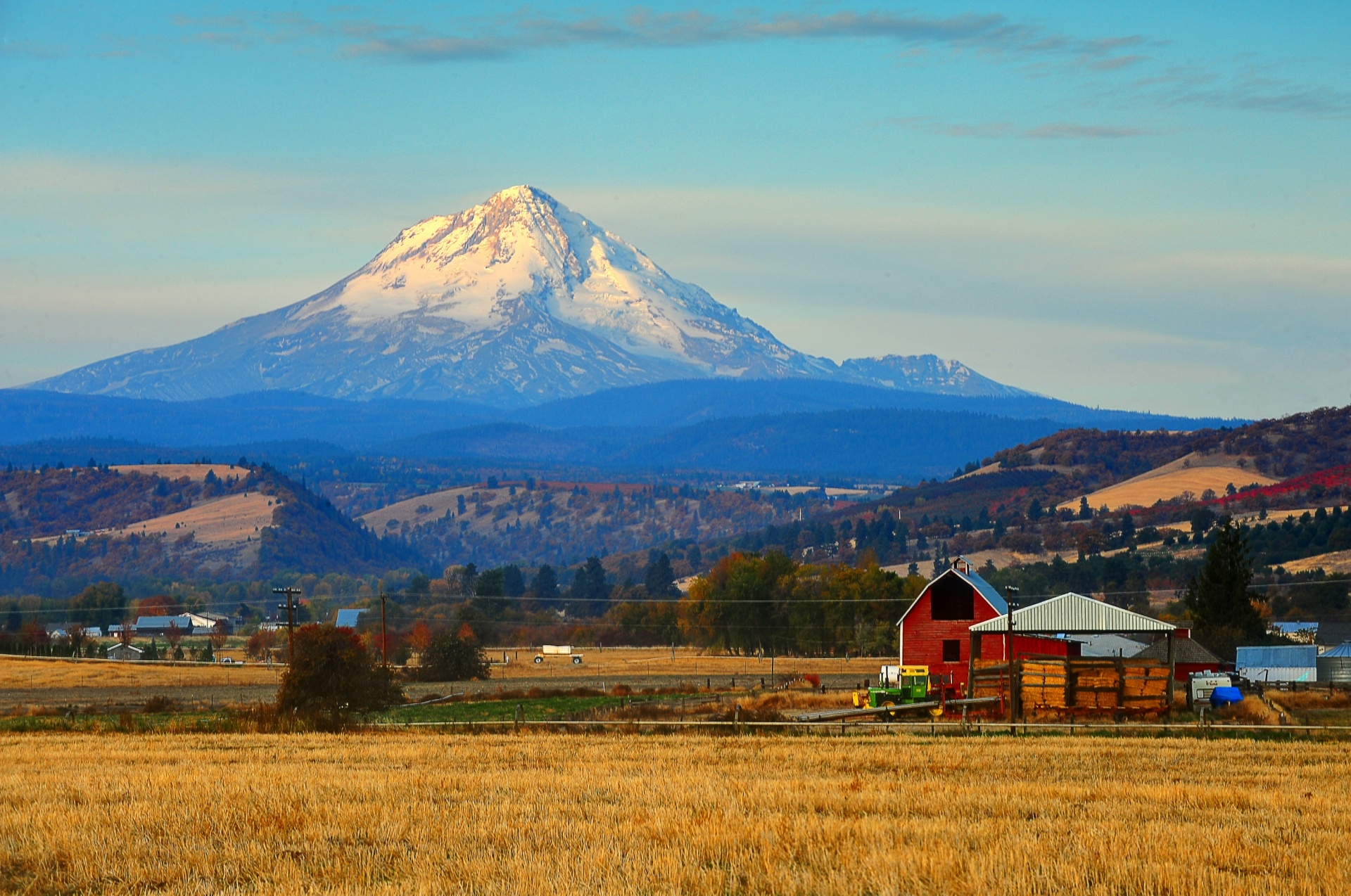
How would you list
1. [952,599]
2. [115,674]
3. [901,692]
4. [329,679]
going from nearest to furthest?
[329,679] < [901,692] < [952,599] < [115,674]

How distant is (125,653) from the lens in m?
147

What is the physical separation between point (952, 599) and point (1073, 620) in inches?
309

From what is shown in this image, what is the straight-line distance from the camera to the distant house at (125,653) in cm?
14238

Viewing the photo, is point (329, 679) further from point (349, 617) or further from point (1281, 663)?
point (349, 617)

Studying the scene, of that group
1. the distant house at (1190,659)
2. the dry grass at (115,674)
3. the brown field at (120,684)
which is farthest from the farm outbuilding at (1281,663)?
the dry grass at (115,674)

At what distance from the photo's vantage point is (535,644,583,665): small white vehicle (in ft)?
403

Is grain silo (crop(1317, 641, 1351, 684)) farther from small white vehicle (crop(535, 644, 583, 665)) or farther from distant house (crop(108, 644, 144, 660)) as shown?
distant house (crop(108, 644, 144, 660))

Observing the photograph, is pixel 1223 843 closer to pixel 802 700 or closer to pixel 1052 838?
pixel 1052 838

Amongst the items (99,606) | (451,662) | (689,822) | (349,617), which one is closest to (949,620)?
(451,662)

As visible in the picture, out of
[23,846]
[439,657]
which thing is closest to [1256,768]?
[23,846]

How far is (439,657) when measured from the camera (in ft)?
321

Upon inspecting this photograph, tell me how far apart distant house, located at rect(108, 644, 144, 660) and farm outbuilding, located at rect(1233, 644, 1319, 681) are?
9833 cm

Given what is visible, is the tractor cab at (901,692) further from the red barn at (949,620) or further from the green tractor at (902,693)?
the red barn at (949,620)

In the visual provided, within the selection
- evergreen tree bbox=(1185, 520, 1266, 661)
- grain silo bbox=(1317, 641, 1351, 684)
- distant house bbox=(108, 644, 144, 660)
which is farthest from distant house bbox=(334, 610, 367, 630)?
grain silo bbox=(1317, 641, 1351, 684)
